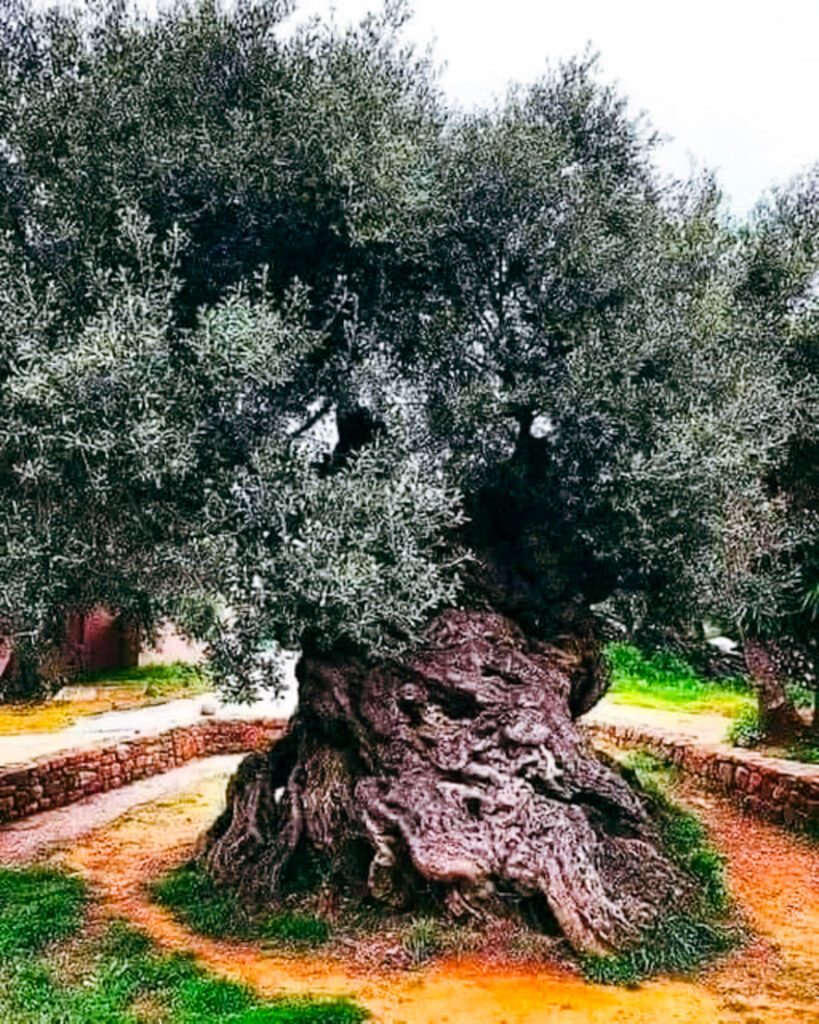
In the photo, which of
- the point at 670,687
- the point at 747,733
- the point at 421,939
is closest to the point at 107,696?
the point at 670,687

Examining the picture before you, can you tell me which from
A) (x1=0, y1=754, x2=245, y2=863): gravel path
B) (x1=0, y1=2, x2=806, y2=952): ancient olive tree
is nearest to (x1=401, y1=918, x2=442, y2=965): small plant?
(x1=0, y1=2, x2=806, y2=952): ancient olive tree

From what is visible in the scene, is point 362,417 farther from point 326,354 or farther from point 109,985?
point 109,985

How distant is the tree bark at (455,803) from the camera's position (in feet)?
27.8

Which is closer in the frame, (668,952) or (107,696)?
(668,952)

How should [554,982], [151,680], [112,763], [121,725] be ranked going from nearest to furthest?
[554,982] → [112,763] → [121,725] → [151,680]

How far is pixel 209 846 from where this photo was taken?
10.6 m

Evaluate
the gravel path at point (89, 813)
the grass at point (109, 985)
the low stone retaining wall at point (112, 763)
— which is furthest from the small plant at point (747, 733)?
the grass at point (109, 985)

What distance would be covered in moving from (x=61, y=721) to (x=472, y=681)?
1265 centimetres

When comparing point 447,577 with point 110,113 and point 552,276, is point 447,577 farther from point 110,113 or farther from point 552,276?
point 110,113

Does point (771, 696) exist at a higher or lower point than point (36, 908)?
higher

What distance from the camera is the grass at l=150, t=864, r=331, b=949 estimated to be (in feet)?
28.5

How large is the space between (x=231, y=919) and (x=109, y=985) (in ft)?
5.20

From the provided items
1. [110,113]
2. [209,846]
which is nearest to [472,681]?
[209,846]

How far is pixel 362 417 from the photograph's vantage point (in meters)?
9.24
